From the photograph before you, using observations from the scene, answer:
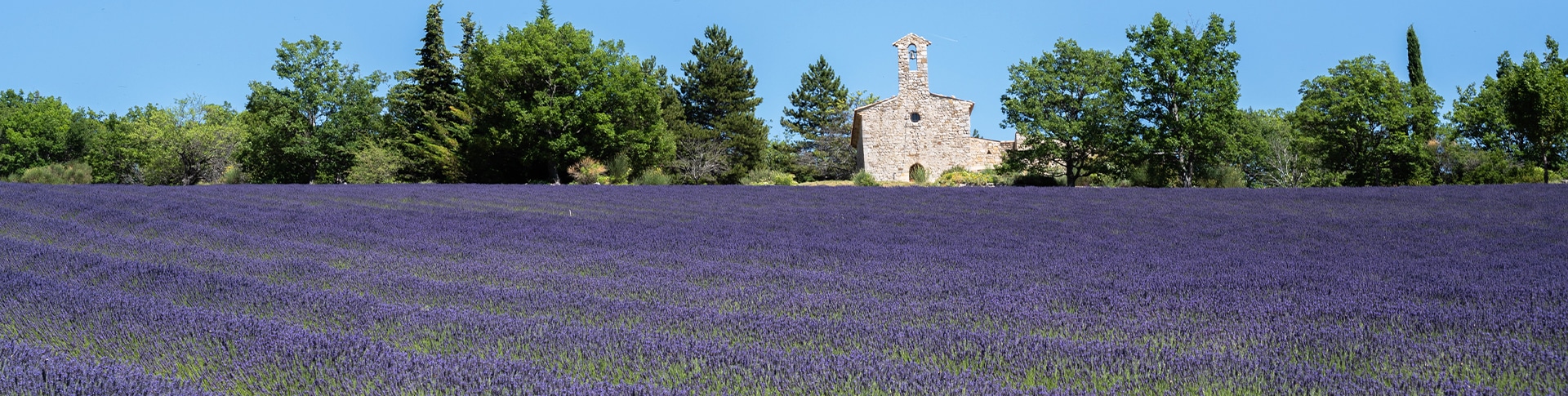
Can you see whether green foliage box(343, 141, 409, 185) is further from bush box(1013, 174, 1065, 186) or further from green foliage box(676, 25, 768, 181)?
bush box(1013, 174, 1065, 186)

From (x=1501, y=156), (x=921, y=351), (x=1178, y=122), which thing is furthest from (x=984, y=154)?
(x=921, y=351)

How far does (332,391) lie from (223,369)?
72 cm

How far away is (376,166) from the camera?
29266 mm

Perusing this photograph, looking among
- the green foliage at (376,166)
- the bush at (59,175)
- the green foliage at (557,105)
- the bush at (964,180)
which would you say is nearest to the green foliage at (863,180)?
the bush at (964,180)

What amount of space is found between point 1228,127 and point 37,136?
61.7 meters

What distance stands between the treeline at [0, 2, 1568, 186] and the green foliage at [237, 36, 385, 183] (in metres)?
0.07

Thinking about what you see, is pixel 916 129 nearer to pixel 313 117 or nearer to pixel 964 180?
pixel 964 180

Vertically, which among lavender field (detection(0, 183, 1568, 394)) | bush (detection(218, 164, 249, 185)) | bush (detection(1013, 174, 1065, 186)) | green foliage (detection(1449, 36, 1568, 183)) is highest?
green foliage (detection(1449, 36, 1568, 183))

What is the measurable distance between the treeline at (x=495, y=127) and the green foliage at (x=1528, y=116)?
2111cm

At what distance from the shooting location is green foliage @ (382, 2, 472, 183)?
3183 cm

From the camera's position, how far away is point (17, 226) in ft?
28.5

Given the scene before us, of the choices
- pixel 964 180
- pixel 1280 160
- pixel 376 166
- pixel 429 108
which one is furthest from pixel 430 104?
pixel 1280 160

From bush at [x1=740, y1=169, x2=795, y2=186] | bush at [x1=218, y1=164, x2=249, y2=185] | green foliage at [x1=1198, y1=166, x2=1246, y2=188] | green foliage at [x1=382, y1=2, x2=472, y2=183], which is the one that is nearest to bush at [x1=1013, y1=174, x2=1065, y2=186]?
green foliage at [x1=1198, y1=166, x2=1246, y2=188]

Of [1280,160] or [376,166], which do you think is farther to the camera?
[1280,160]
